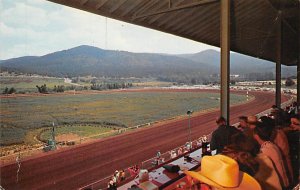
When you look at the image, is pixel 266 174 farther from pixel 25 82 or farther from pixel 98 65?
pixel 98 65

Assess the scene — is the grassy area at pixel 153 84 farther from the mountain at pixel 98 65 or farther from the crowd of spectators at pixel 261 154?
the crowd of spectators at pixel 261 154

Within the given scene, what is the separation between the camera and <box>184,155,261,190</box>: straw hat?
1.30 m

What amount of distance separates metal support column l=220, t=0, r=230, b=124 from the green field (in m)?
35.7

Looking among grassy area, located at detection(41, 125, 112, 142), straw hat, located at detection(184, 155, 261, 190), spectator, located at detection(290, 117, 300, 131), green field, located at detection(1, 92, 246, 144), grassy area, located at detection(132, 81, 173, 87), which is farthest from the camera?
grassy area, located at detection(132, 81, 173, 87)

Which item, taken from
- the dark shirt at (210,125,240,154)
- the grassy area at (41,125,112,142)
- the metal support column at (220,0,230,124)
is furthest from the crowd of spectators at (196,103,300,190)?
the grassy area at (41,125,112,142)

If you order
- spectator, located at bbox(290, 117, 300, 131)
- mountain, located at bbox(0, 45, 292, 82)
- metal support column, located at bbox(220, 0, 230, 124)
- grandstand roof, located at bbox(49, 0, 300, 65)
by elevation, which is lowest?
spectator, located at bbox(290, 117, 300, 131)

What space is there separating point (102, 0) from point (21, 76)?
399 feet

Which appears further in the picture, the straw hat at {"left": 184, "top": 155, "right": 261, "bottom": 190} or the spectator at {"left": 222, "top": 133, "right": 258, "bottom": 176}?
the spectator at {"left": 222, "top": 133, "right": 258, "bottom": 176}

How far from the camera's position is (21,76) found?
367 feet

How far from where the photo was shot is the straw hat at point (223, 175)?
1.30 m

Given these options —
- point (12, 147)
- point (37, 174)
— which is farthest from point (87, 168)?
point (12, 147)

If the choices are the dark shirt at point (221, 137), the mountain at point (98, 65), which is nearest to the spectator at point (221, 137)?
the dark shirt at point (221, 137)

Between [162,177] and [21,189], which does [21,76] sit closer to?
[21,189]

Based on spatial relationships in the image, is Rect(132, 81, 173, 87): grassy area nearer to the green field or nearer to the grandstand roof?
the green field
